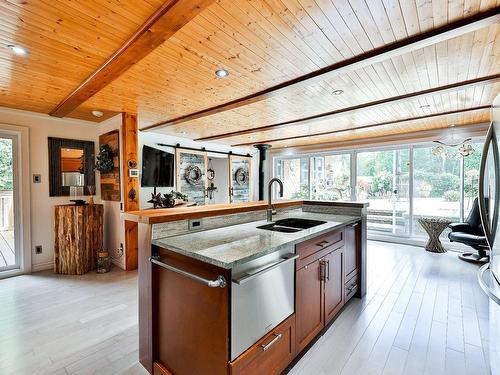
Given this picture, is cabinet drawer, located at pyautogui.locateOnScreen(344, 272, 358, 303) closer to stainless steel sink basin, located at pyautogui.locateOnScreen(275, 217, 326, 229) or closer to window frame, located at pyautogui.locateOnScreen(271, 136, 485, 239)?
stainless steel sink basin, located at pyautogui.locateOnScreen(275, 217, 326, 229)

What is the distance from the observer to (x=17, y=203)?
11.9 ft

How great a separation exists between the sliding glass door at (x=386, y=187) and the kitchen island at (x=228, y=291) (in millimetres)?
4218

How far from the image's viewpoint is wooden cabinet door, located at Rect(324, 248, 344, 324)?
7.23 ft

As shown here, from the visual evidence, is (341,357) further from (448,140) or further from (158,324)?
(448,140)

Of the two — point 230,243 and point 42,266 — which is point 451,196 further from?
point 42,266

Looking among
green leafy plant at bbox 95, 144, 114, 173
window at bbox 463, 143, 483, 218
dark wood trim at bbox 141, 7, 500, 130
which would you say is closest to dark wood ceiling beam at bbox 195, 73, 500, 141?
dark wood trim at bbox 141, 7, 500, 130

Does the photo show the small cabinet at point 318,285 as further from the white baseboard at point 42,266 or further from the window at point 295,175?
the window at point 295,175

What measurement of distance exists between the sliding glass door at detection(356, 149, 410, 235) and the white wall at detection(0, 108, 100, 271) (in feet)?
20.6

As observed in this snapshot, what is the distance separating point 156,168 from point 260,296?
13.9ft

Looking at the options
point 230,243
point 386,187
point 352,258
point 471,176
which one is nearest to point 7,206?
point 230,243

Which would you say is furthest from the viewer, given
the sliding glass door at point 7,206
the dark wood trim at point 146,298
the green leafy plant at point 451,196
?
the green leafy plant at point 451,196

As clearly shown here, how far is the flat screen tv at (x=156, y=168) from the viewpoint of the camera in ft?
16.1

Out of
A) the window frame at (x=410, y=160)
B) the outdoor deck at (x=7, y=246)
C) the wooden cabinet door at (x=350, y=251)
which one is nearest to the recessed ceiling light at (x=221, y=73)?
the wooden cabinet door at (x=350, y=251)

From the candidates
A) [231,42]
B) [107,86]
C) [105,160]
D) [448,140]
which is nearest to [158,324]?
[231,42]
